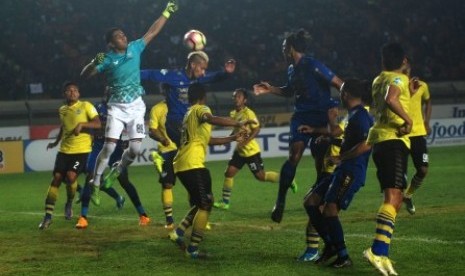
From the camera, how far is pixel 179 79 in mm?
12539

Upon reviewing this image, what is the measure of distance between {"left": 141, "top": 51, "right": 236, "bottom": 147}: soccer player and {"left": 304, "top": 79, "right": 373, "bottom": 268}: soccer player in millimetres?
3747

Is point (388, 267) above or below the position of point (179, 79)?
below

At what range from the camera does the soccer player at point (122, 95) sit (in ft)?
41.0

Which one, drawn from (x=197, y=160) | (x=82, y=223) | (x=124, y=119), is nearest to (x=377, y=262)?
(x=197, y=160)

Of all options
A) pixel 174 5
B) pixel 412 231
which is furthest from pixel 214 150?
pixel 412 231

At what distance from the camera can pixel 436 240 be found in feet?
33.2

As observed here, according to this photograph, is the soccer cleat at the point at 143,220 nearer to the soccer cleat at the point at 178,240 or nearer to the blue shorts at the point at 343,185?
the soccer cleat at the point at 178,240

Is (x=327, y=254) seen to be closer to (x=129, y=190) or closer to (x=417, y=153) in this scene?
(x=417, y=153)

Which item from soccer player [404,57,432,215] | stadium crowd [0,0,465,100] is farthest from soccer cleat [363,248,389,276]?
stadium crowd [0,0,465,100]

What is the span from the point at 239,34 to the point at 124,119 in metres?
23.0

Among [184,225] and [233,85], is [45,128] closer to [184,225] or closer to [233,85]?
[233,85]

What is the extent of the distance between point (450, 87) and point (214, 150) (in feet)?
35.8

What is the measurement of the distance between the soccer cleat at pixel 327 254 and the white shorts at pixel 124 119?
4.73m

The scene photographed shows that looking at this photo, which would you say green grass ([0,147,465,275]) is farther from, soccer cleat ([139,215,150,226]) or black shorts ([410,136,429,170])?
black shorts ([410,136,429,170])
